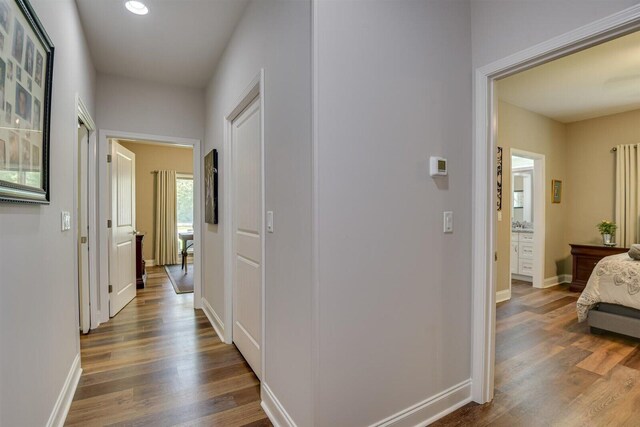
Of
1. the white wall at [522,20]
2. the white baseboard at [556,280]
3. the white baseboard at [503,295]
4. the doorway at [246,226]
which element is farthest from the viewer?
the white baseboard at [556,280]

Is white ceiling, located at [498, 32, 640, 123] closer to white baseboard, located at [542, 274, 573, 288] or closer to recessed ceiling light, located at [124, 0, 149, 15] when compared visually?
white baseboard, located at [542, 274, 573, 288]

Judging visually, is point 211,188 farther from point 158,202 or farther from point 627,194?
point 627,194

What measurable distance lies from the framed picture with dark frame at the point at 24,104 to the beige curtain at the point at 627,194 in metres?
6.47

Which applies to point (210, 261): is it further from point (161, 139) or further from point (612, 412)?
point (612, 412)

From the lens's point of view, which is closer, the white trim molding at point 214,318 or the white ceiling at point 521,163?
the white trim molding at point 214,318

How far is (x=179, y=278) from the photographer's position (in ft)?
18.0

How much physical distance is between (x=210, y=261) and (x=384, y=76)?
2663mm

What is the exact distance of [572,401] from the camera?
199 cm

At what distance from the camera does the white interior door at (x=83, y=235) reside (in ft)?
9.98

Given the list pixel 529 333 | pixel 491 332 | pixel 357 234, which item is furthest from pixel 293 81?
pixel 529 333

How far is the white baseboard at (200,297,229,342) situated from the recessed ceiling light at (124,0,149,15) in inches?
103

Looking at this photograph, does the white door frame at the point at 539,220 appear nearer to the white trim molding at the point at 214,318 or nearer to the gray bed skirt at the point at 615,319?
the gray bed skirt at the point at 615,319

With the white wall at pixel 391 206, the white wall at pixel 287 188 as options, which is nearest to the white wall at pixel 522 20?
the white wall at pixel 391 206

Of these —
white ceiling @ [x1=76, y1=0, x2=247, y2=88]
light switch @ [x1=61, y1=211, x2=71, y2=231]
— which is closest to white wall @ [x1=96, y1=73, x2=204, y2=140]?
white ceiling @ [x1=76, y1=0, x2=247, y2=88]
